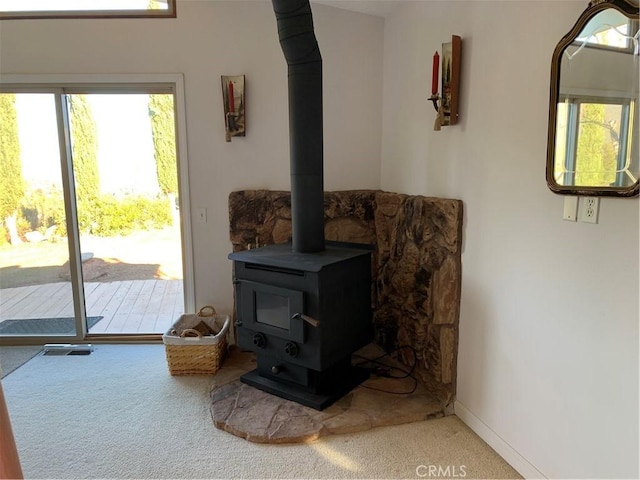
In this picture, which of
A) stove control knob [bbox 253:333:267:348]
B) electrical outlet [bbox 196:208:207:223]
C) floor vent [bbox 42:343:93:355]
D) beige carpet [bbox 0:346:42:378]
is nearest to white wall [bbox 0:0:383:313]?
electrical outlet [bbox 196:208:207:223]

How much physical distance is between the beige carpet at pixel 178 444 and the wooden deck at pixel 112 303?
74cm

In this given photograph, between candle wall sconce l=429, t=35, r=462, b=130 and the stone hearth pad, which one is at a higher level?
candle wall sconce l=429, t=35, r=462, b=130

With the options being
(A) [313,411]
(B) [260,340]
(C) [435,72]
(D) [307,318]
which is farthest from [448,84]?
(A) [313,411]

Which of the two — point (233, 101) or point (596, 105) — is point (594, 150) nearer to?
point (596, 105)

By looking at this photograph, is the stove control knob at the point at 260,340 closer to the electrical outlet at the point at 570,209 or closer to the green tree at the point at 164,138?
the green tree at the point at 164,138

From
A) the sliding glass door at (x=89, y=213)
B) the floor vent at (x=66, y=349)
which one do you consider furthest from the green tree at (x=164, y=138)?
the floor vent at (x=66, y=349)

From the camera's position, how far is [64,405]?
2387mm

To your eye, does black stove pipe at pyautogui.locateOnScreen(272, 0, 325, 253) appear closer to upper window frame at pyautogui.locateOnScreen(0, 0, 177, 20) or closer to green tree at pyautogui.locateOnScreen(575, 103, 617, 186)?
upper window frame at pyautogui.locateOnScreen(0, 0, 177, 20)

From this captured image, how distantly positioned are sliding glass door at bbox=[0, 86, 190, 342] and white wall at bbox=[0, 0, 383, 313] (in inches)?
7.8

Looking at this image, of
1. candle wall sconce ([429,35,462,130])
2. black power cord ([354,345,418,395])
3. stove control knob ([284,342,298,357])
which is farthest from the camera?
black power cord ([354,345,418,395])

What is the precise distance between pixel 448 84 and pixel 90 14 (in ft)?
7.84

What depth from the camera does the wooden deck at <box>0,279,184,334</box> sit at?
3250 millimetres

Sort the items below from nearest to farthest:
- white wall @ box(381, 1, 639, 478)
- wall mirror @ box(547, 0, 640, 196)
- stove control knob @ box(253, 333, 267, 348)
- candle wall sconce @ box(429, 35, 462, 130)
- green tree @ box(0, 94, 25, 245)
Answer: wall mirror @ box(547, 0, 640, 196) < white wall @ box(381, 1, 639, 478) < candle wall sconce @ box(429, 35, 462, 130) < stove control knob @ box(253, 333, 267, 348) < green tree @ box(0, 94, 25, 245)

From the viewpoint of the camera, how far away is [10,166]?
3.04 m
